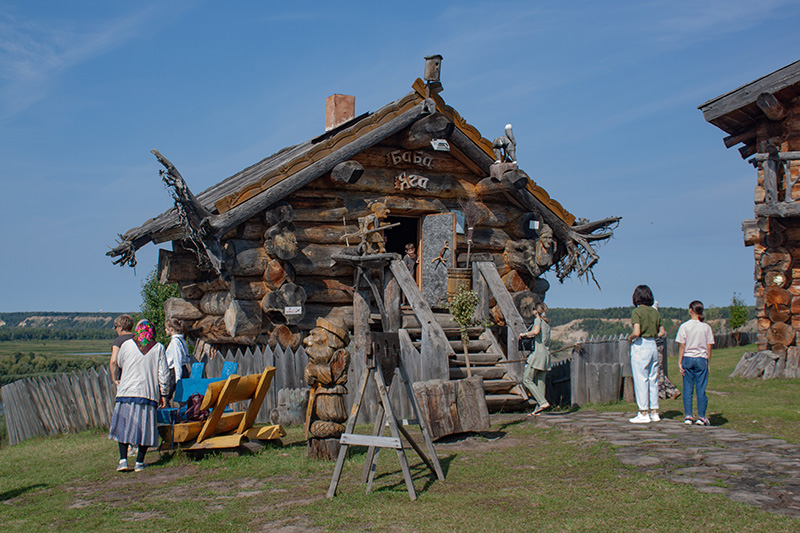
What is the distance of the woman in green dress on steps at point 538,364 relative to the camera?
1110cm

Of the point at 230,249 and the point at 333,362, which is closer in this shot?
the point at 333,362

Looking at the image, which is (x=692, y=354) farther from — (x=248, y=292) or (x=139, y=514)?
(x=248, y=292)

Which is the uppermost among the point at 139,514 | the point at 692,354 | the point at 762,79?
the point at 762,79

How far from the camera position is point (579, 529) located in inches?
215

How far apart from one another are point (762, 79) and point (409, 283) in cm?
973

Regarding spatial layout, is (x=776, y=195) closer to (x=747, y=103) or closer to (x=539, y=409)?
(x=747, y=103)

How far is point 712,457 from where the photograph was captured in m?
7.51

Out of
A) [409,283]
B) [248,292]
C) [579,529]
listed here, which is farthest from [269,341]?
[579,529]

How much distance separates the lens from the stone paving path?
6.29 m

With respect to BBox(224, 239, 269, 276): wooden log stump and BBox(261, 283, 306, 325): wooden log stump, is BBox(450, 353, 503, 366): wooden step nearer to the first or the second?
BBox(261, 283, 306, 325): wooden log stump

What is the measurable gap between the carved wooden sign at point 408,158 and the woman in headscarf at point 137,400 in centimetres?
735

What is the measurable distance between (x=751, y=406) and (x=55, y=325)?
8860 centimetres

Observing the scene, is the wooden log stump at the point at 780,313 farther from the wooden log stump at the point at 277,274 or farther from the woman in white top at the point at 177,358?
the woman in white top at the point at 177,358

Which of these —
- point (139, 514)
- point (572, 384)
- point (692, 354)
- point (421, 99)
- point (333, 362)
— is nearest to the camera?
point (139, 514)
